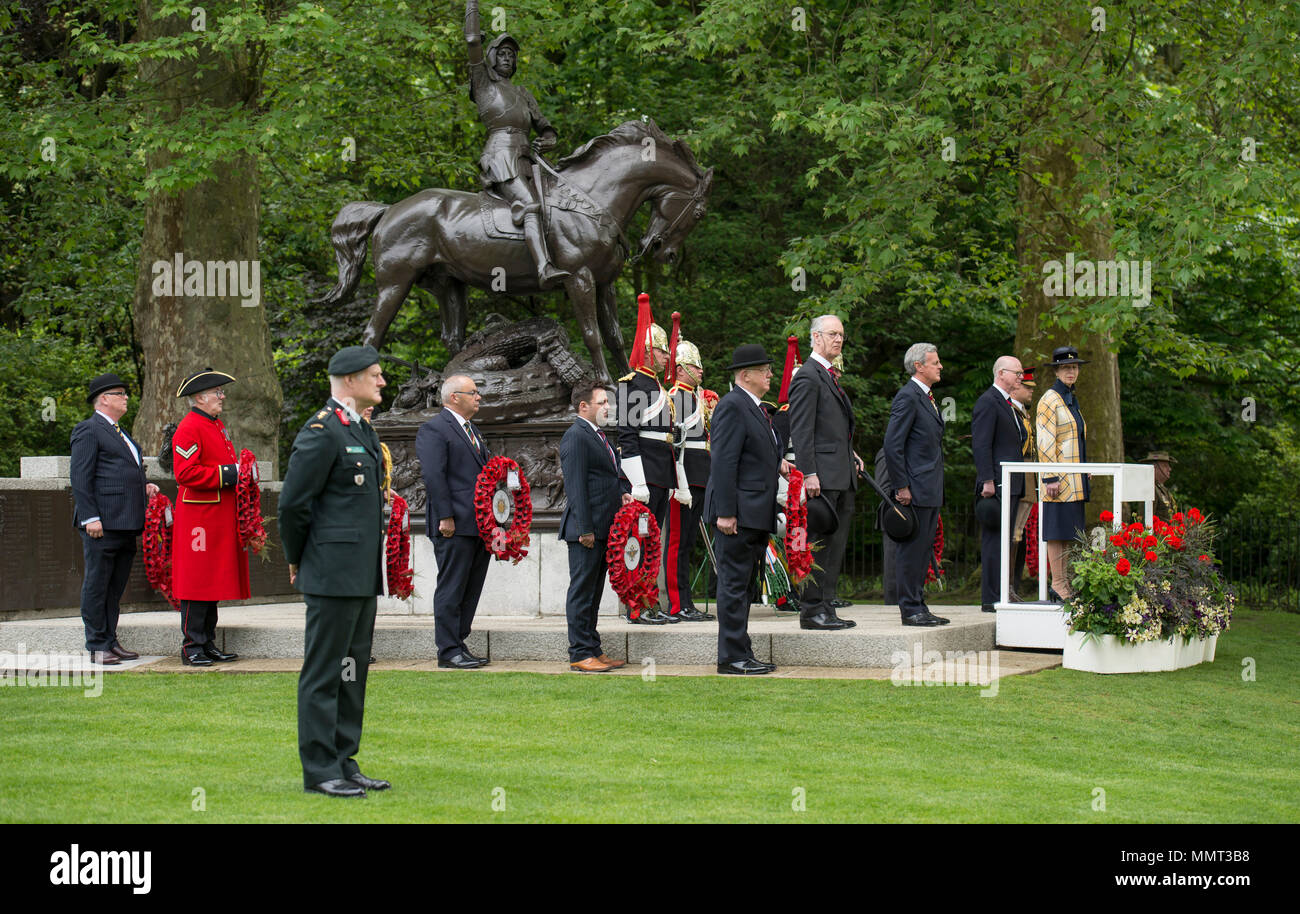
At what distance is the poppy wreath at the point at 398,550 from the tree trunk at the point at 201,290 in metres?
8.50

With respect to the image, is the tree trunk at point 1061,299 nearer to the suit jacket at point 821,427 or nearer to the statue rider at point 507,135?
the statue rider at point 507,135

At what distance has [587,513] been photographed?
34.6 feet

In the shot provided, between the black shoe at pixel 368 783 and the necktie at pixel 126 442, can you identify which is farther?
the necktie at pixel 126 442

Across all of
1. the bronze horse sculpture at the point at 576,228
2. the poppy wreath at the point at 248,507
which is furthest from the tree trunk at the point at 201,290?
the poppy wreath at the point at 248,507

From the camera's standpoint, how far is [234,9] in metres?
17.4

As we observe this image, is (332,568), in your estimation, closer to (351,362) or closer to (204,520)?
(351,362)

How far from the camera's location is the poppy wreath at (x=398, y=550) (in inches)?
435

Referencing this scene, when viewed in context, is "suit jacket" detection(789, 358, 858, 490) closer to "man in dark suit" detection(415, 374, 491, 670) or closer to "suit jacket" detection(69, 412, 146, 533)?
"man in dark suit" detection(415, 374, 491, 670)

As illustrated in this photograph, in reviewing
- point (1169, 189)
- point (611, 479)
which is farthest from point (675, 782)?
point (1169, 189)

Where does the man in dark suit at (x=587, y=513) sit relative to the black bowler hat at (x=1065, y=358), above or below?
below

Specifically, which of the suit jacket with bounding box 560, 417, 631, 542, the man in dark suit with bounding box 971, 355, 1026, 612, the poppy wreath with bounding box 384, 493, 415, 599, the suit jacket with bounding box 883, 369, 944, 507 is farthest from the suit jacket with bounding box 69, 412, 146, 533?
the man in dark suit with bounding box 971, 355, 1026, 612

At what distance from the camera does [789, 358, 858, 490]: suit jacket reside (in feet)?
35.8

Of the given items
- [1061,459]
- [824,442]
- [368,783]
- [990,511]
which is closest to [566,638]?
[824,442]

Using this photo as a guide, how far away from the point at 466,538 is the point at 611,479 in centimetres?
112
